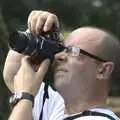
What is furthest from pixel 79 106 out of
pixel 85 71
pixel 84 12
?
pixel 84 12

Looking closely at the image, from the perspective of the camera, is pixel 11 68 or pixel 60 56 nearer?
pixel 60 56

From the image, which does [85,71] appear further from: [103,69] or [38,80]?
[38,80]

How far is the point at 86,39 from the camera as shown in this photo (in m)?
3.23

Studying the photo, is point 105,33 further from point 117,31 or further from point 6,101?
point 117,31

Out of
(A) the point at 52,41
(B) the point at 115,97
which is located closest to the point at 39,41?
(A) the point at 52,41

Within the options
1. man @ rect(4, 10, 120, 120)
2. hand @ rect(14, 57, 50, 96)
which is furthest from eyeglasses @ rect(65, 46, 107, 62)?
hand @ rect(14, 57, 50, 96)

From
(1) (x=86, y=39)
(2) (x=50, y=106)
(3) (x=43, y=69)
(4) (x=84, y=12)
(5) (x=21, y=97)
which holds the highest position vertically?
(1) (x=86, y=39)

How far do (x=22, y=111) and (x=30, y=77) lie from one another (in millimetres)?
164

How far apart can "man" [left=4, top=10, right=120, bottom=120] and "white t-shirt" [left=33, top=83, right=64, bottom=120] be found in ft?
0.45

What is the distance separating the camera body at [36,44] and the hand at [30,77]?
0.05 m

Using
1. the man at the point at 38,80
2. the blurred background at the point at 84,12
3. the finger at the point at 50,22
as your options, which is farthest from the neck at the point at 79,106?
the blurred background at the point at 84,12

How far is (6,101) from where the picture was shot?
17.1 feet

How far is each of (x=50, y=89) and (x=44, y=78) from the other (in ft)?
0.83

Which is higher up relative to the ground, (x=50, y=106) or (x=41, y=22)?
(x=41, y=22)
